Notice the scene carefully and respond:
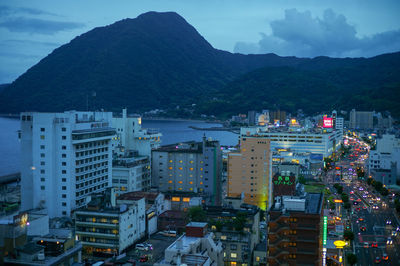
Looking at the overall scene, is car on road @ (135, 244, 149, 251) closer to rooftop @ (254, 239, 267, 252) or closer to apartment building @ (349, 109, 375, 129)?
rooftop @ (254, 239, 267, 252)

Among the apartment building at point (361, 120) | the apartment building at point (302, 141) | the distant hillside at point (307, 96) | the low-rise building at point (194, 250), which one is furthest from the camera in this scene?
the distant hillside at point (307, 96)

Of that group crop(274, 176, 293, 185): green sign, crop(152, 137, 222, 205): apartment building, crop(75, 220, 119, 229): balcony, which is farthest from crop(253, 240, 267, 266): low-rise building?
crop(274, 176, 293, 185): green sign

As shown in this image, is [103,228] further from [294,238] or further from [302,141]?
[302,141]

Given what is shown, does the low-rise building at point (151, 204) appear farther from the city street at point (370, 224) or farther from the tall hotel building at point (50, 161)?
the city street at point (370, 224)

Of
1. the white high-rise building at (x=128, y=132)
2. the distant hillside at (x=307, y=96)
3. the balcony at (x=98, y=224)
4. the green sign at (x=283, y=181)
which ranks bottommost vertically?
the balcony at (x=98, y=224)

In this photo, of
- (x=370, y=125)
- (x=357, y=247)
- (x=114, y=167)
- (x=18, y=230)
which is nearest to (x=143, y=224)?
(x=114, y=167)

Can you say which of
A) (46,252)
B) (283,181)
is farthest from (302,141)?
(46,252)

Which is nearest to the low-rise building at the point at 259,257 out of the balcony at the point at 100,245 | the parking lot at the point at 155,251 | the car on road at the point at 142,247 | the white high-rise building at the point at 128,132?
the parking lot at the point at 155,251
